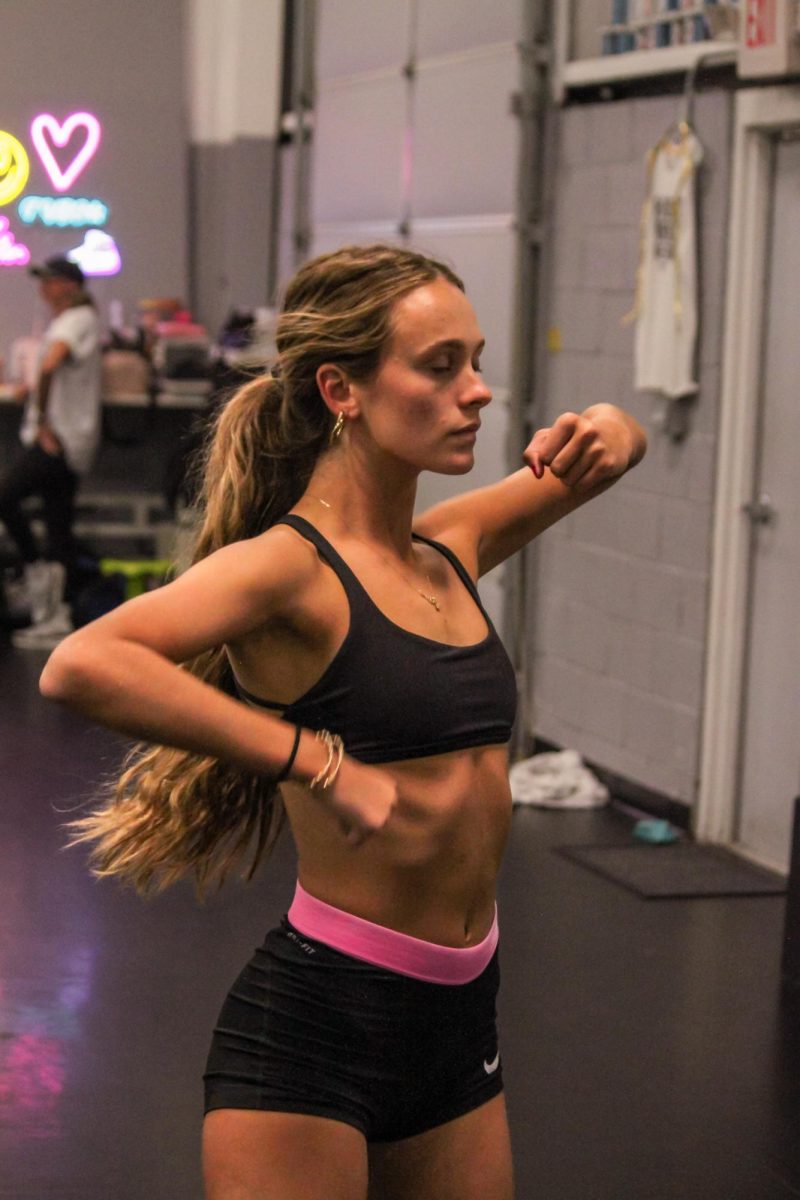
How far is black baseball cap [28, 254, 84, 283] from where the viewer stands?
29.0 feet

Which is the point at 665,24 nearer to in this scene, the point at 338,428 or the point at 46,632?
the point at 338,428

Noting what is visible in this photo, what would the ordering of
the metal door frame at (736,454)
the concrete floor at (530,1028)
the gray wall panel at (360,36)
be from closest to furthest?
the concrete floor at (530,1028), the metal door frame at (736,454), the gray wall panel at (360,36)

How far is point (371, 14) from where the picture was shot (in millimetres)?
7762

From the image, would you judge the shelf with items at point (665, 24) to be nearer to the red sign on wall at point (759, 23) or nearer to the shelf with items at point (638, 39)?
the shelf with items at point (638, 39)

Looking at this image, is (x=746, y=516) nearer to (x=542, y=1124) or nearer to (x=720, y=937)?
(x=720, y=937)

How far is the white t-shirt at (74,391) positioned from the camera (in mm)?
8836

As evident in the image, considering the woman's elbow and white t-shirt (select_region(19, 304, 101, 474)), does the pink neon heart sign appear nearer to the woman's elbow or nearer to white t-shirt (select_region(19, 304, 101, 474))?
white t-shirt (select_region(19, 304, 101, 474))

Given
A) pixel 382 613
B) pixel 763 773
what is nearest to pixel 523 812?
pixel 763 773

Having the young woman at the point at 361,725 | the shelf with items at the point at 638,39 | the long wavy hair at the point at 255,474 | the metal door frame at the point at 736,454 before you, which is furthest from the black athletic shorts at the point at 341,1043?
the shelf with items at the point at 638,39

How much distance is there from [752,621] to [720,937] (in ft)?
3.78

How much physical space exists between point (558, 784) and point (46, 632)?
3538mm

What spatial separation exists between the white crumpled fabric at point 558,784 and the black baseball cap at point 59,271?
156 inches

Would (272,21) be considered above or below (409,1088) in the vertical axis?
above

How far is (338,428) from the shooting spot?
1.98 metres
